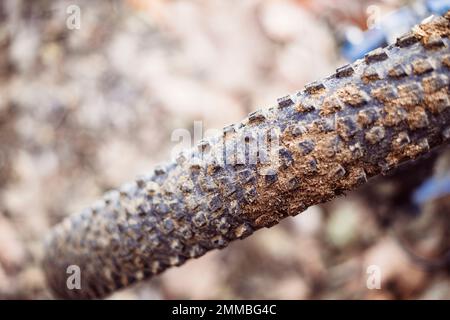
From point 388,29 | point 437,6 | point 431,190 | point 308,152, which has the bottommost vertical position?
point 308,152

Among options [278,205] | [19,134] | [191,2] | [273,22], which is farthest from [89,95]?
[278,205]

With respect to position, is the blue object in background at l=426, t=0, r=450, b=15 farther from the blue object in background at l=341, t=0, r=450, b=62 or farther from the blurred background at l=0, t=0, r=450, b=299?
the blurred background at l=0, t=0, r=450, b=299

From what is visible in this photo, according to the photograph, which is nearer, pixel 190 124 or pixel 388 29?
pixel 388 29

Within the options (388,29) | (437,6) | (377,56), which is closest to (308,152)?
(377,56)

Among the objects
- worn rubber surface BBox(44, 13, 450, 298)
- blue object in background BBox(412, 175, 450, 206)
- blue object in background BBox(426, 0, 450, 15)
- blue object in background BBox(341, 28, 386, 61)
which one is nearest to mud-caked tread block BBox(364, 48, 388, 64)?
worn rubber surface BBox(44, 13, 450, 298)

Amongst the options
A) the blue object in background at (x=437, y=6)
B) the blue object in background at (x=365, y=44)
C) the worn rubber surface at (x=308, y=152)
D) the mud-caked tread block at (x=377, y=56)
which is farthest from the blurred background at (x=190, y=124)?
the mud-caked tread block at (x=377, y=56)

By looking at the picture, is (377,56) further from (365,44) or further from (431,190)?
(431,190)
